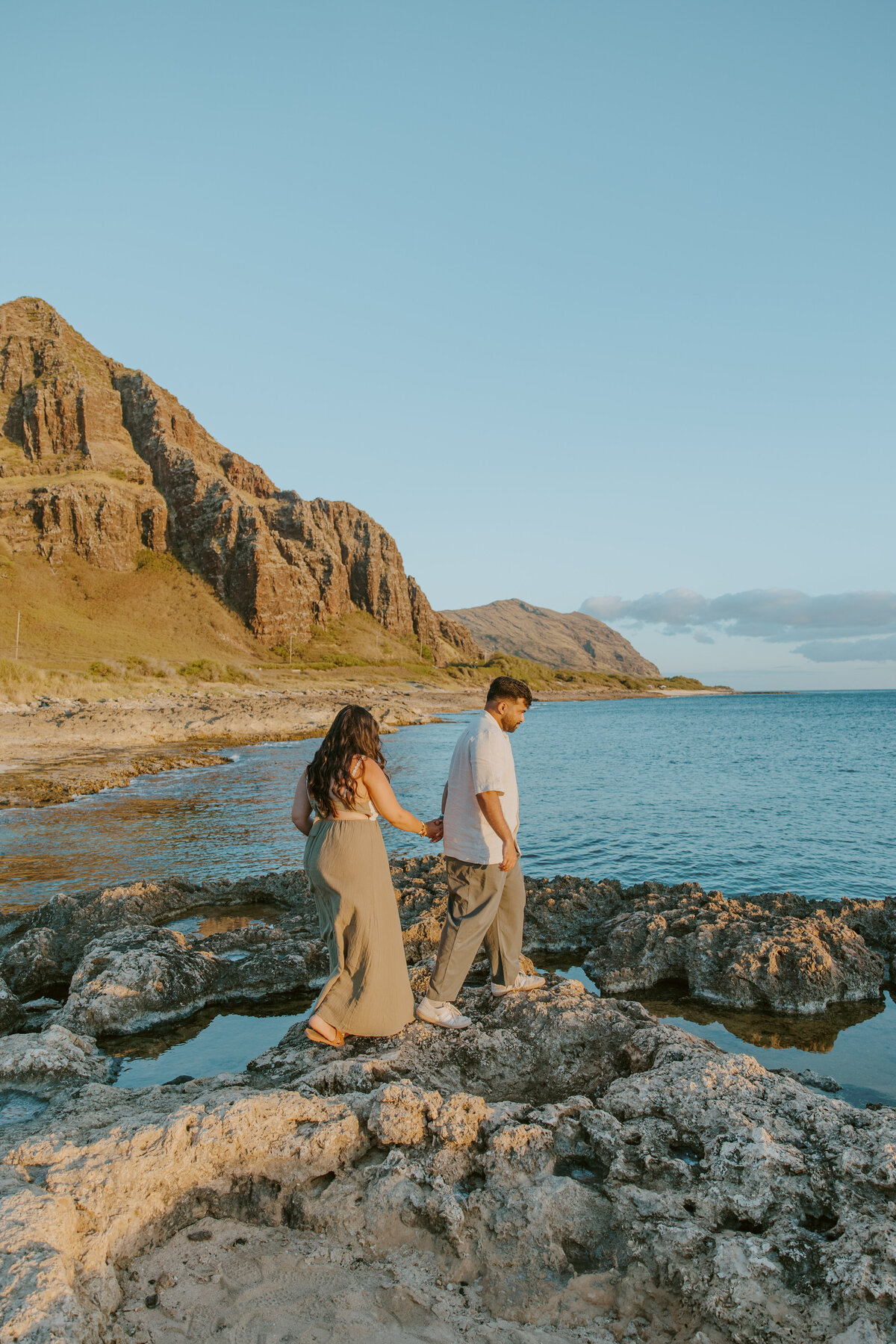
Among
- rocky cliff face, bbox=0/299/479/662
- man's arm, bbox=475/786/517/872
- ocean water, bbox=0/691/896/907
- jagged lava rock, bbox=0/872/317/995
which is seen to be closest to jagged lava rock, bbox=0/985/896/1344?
man's arm, bbox=475/786/517/872

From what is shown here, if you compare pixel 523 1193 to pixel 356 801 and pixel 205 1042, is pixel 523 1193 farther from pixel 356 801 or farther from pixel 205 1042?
pixel 205 1042

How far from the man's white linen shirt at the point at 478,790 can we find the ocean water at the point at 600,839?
2.80 m

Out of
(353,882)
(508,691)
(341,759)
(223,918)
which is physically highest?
(508,691)

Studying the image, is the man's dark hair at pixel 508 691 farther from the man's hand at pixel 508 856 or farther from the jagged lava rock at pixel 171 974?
the jagged lava rock at pixel 171 974

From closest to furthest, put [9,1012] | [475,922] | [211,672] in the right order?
[475,922] < [9,1012] < [211,672]

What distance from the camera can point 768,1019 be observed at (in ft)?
25.1

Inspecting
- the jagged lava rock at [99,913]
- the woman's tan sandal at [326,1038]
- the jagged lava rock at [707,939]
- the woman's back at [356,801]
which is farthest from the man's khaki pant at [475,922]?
the jagged lava rock at [99,913]

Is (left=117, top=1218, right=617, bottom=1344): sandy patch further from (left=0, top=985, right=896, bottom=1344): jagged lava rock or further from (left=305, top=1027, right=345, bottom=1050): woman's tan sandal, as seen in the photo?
(left=305, top=1027, right=345, bottom=1050): woman's tan sandal

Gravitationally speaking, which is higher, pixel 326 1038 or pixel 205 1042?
pixel 326 1038

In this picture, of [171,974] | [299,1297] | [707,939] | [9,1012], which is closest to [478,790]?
[299,1297]

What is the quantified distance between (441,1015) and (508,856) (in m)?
1.25

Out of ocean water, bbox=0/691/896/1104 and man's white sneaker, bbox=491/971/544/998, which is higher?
man's white sneaker, bbox=491/971/544/998

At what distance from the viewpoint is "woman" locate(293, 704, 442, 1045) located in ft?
17.1

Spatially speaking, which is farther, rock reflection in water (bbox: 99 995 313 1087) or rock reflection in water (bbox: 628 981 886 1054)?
rock reflection in water (bbox: 628 981 886 1054)
